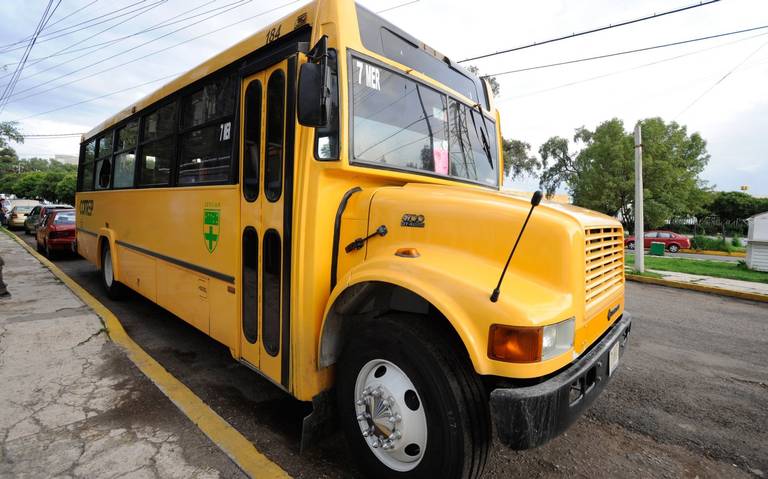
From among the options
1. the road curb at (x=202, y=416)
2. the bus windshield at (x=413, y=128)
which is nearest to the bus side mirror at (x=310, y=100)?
the bus windshield at (x=413, y=128)

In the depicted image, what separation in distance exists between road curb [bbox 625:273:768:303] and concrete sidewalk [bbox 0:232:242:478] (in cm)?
942

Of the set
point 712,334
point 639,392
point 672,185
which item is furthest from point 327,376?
point 672,185

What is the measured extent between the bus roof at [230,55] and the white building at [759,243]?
13934 millimetres

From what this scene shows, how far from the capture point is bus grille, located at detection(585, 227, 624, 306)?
2.10 meters

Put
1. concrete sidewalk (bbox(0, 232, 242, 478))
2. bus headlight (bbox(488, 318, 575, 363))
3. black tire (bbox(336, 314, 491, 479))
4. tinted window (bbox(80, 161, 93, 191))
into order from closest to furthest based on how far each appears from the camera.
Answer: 1. bus headlight (bbox(488, 318, 575, 363))
2. black tire (bbox(336, 314, 491, 479))
3. concrete sidewalk (bbox(0, 232, 242, 478))
4. tinted window (bbox(80, 161, 93, 191))

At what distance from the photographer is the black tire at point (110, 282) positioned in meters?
6.13

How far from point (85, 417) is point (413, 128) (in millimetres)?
2993

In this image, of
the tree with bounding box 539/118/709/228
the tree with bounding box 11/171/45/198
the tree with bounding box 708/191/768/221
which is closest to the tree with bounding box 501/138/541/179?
the tree with bounding box 539/118/709/228

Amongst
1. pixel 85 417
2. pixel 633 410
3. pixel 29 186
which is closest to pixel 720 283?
pixel 633 410

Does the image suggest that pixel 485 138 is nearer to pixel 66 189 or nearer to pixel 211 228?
pixel 211 228

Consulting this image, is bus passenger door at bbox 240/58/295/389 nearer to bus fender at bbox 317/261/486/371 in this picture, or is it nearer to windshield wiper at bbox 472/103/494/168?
bus fender at bbox 317/261/486/371

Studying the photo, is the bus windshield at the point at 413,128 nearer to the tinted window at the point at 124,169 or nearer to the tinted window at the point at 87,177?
the tinted window at the point at 124,169

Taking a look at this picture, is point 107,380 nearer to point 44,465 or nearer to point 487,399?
point 44,465

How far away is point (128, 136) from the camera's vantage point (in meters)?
5.41
